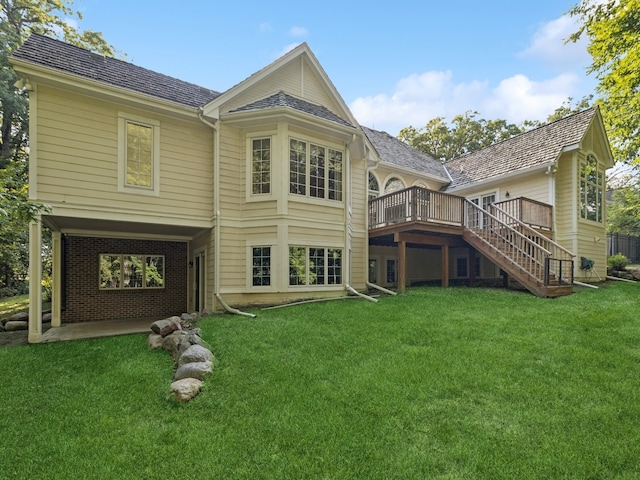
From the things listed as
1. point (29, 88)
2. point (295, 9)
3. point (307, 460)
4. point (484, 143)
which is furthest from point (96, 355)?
point (484, 143)

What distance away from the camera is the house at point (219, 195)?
26.5 feet

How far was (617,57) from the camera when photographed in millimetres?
10094

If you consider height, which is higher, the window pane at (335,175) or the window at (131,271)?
the window pane at (335,175)

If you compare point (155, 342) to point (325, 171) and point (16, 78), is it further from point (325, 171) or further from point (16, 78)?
point (16, 78)

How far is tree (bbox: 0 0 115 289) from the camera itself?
1509cm

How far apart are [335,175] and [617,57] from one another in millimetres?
8971

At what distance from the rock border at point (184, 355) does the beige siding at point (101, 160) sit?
344cm

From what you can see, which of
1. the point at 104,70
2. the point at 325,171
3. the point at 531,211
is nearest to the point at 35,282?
the point at 104,70

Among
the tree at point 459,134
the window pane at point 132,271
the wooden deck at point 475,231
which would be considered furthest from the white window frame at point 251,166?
the tree at point 459,134

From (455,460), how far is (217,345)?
4317mm

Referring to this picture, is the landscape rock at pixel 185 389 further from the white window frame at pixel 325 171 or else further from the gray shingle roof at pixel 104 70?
the gray shingle roof at pixel 104 70

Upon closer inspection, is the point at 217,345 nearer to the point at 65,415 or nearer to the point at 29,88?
the point at 65,415

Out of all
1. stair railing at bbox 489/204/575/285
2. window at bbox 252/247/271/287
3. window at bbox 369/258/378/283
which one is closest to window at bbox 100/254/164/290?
window at bbox 252/247/271/287

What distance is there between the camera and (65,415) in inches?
158
